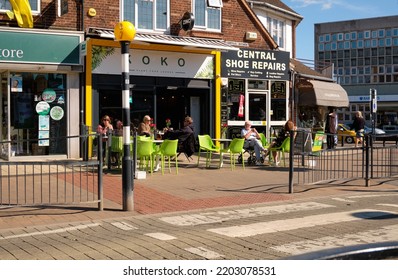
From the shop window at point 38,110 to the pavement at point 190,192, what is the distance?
3.47m

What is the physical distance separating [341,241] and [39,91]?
39.0 ft

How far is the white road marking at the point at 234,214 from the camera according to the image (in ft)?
24.7

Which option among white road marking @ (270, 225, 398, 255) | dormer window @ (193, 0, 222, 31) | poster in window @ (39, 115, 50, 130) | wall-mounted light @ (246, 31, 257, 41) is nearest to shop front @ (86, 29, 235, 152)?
dormer window @ (193, 0, 222, 31)

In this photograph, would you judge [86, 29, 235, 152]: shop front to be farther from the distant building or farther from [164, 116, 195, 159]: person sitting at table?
the distant building

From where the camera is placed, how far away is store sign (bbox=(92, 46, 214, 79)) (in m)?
16.3

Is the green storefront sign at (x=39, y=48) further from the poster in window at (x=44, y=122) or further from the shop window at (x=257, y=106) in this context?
the shop window at (x=257, y=106)

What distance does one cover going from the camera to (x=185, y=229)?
6.89 metres

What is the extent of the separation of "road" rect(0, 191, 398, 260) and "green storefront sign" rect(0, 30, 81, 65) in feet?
29.3

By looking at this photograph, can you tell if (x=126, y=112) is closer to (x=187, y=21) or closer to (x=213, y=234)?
(x=213, y=234)

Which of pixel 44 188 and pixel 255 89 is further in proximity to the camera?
pixel 255 89

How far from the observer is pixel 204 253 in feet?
18.0

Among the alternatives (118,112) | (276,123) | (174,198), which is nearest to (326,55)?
(276,123)

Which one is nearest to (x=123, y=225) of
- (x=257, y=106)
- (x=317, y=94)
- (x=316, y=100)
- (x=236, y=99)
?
(x=236, y=99)

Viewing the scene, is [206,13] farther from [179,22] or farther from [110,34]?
[110,34]
